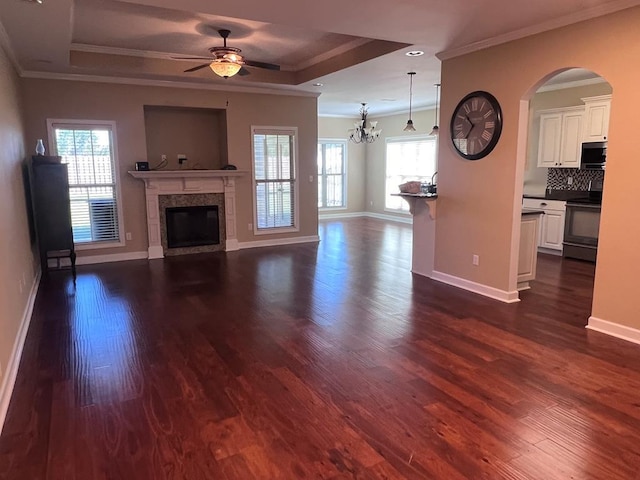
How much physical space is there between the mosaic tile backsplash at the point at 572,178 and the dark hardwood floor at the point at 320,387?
2.53m

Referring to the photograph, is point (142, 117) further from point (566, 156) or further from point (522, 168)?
point (566, 156)

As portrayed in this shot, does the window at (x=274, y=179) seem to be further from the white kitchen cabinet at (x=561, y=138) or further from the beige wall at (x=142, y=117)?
the white kitchen cabinet at (x=561, y=138)

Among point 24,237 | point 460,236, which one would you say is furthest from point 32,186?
point 460,236

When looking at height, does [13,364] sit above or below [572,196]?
below

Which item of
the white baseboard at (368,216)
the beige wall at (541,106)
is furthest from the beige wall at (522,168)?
the white baseboard at (368,216)

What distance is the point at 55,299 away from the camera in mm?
4758

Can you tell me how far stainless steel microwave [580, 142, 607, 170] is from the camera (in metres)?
6.34

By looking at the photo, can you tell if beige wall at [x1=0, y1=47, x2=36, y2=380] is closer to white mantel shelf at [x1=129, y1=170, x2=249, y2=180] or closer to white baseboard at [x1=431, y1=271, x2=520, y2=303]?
white mantel shelf at [x1=129, y1=170, x2=249, y2=180]

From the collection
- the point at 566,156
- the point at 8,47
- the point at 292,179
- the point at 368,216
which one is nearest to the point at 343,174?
the point at 368,216

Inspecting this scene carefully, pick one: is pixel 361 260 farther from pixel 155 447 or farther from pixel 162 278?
pixel 155 447

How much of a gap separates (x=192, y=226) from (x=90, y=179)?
5.23ft

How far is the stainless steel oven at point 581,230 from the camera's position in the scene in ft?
20.4

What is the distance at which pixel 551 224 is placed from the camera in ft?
22.5

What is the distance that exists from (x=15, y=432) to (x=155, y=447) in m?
0.79
